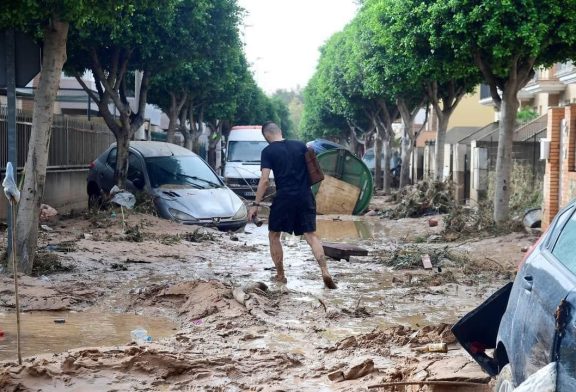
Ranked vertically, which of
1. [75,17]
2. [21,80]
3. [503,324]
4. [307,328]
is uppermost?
[75,17]

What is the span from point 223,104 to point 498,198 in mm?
24485

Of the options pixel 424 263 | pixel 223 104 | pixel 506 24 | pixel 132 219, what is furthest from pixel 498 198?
pixel 223 104

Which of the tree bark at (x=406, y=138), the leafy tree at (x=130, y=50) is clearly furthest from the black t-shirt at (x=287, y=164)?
the tree bark at (x=406, y=138)

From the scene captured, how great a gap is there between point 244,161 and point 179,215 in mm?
13643

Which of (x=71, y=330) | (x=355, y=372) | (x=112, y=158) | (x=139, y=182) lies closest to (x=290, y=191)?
(x=71, y=330)

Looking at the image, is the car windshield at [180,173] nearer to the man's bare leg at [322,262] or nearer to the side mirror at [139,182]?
the side mirror at [139,182]

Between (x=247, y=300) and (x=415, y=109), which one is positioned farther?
(x=415, y=109)

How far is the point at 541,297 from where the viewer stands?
3998mm

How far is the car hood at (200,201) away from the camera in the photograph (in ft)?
52.4

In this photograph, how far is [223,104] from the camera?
39.5m

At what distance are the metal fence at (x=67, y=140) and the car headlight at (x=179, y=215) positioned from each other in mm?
3091

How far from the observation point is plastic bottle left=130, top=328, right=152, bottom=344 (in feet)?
22.9

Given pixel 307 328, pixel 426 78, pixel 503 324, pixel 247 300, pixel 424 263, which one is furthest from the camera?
pixel 426 78

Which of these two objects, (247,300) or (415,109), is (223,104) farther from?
(247,300)
